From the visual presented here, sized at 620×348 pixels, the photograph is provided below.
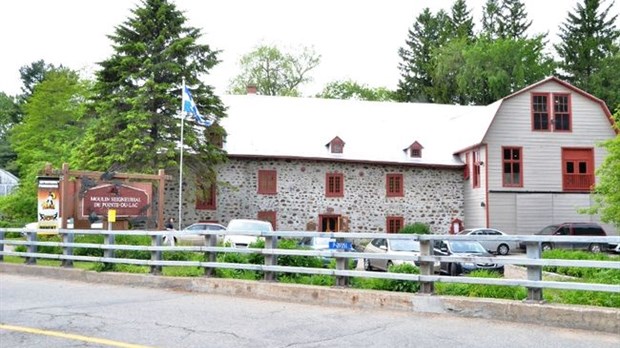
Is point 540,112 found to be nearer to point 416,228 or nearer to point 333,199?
point 416,228

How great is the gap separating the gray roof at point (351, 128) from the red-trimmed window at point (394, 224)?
3426mm

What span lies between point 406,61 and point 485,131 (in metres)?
37.0

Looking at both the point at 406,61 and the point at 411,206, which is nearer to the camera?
the point at 411,206

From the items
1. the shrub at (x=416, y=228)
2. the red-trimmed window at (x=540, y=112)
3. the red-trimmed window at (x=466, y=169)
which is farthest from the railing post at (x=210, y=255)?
the red-trimmed window at (x=540, y=112)

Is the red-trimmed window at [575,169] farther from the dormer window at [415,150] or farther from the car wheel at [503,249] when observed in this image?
the dormer window at [415,150]

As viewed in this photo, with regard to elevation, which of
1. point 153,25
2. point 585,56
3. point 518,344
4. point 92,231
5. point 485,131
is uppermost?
point 585,56

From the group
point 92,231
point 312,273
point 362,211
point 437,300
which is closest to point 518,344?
point 437,300

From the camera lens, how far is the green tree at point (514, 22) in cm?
6638

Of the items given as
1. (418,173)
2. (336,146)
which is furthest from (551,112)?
(336,146)

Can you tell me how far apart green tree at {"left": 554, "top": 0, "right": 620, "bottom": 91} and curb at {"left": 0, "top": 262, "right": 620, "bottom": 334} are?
186ft

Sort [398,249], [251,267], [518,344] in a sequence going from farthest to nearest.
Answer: [398,249] < [251,267] < [518,344]

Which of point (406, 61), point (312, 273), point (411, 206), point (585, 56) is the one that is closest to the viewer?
point (312, 273)

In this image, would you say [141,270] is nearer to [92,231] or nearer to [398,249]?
[92,231]

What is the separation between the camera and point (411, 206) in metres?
37.1
